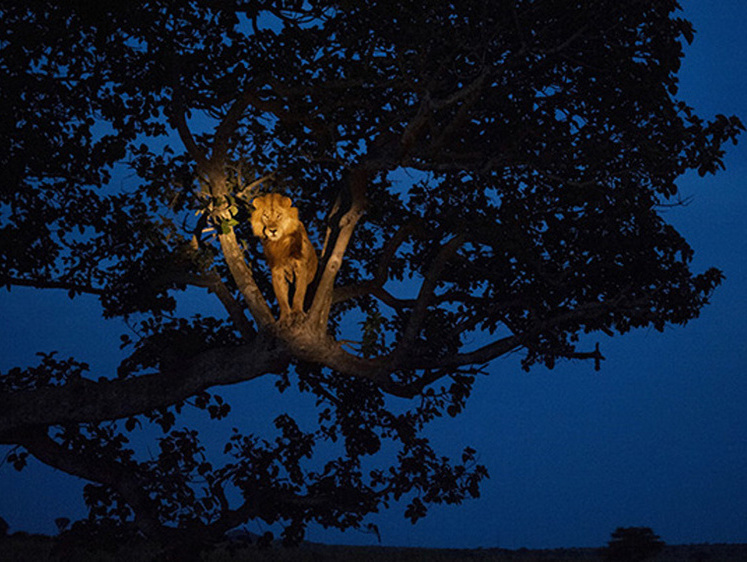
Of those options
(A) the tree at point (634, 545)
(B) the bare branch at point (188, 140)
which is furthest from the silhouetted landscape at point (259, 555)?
(B) the bare branch at point (188, 140)

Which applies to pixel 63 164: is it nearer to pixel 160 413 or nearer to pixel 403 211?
pixel 160 413

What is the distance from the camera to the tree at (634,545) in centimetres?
2186

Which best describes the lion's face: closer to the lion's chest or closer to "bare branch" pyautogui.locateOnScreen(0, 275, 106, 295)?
the lion's chest

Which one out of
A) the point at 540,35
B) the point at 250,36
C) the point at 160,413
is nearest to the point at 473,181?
the point at 540,35

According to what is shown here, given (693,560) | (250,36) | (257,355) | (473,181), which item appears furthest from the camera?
(693,560)

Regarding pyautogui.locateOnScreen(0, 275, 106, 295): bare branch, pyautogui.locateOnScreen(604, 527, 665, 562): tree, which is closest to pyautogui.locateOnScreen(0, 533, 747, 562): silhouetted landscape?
pyautogui.locateOnScreen(604, 527, 665, 562): tree

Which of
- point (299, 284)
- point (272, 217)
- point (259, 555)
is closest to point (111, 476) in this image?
point (299, 284)

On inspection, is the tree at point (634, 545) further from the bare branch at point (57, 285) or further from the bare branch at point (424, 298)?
the bare branch at point (57, 285)

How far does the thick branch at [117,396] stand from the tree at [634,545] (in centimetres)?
1677

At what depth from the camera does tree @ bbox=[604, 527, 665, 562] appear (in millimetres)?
21859

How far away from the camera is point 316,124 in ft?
33.5

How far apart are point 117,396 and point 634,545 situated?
17.9 m

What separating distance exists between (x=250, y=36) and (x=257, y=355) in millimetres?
4341

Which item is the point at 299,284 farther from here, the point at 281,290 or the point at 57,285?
the point at 57,285
